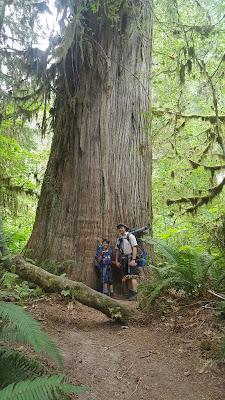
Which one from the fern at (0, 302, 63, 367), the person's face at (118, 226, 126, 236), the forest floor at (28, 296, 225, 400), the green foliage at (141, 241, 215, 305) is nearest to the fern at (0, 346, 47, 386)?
the fern at (0, 302, 63, 367)

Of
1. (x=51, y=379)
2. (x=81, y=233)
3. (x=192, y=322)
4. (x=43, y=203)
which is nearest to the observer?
(x=51, y=379)

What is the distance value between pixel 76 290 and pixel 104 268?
2122 millimetres

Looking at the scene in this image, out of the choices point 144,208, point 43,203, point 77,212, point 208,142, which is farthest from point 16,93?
point 208,142

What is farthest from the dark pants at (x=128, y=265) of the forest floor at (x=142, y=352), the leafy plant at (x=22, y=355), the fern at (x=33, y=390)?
the fern at (x=33, y=390)

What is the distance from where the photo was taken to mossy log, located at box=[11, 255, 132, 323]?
5.29m

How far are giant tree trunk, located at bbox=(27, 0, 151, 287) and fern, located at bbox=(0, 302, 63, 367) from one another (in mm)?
4150

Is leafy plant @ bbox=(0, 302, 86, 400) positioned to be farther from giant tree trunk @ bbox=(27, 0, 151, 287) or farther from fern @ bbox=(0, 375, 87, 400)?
giant tree trunk @ bbox=(27, 0, 151, 287)

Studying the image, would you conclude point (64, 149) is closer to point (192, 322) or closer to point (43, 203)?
point (43, 203)

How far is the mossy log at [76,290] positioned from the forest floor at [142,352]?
8.2 inches

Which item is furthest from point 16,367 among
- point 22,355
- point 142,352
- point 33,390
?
point 142,352

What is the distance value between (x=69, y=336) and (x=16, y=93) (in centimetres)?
637

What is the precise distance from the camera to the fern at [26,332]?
9.67 ft

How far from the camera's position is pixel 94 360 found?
418 cm

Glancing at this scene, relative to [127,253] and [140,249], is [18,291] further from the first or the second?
Result: [140,249]
